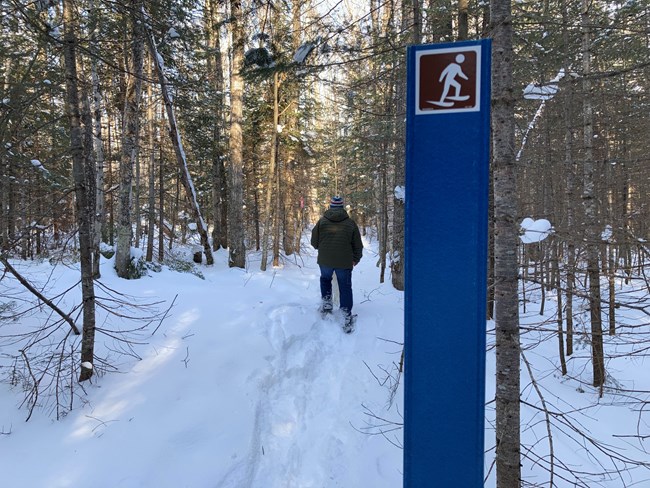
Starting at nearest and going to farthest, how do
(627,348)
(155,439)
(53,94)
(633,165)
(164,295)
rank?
(155,439) → (53,94) → (164,295) → (627,348) → (633,165)

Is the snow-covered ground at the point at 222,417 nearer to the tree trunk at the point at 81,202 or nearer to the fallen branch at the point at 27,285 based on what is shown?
the tree trunk at the point at 81,202

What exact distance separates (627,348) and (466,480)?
11915 millimetres

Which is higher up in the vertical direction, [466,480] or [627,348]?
[466,480]

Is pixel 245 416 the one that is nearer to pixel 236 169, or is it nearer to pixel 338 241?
pixel 338 241

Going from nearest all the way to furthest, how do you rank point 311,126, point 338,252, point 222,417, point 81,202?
1. point 222,417
2. point 81,202
3. point 338,252
4. point 311,126

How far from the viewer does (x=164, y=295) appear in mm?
6242

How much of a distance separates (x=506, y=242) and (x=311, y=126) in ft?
57.9

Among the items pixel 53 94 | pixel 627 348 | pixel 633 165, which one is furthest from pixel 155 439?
pixel 633 165

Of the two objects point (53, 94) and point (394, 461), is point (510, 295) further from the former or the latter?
point (53, 94)

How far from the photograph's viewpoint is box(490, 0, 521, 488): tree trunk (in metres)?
1.98

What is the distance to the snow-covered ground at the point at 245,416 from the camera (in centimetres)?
286

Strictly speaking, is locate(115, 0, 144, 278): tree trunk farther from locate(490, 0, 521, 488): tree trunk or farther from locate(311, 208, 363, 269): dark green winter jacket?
locate(490, 0, 521, 488): tree trunk

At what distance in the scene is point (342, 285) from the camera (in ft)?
20.7

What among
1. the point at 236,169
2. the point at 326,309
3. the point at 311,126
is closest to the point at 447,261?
the point at 326,309
